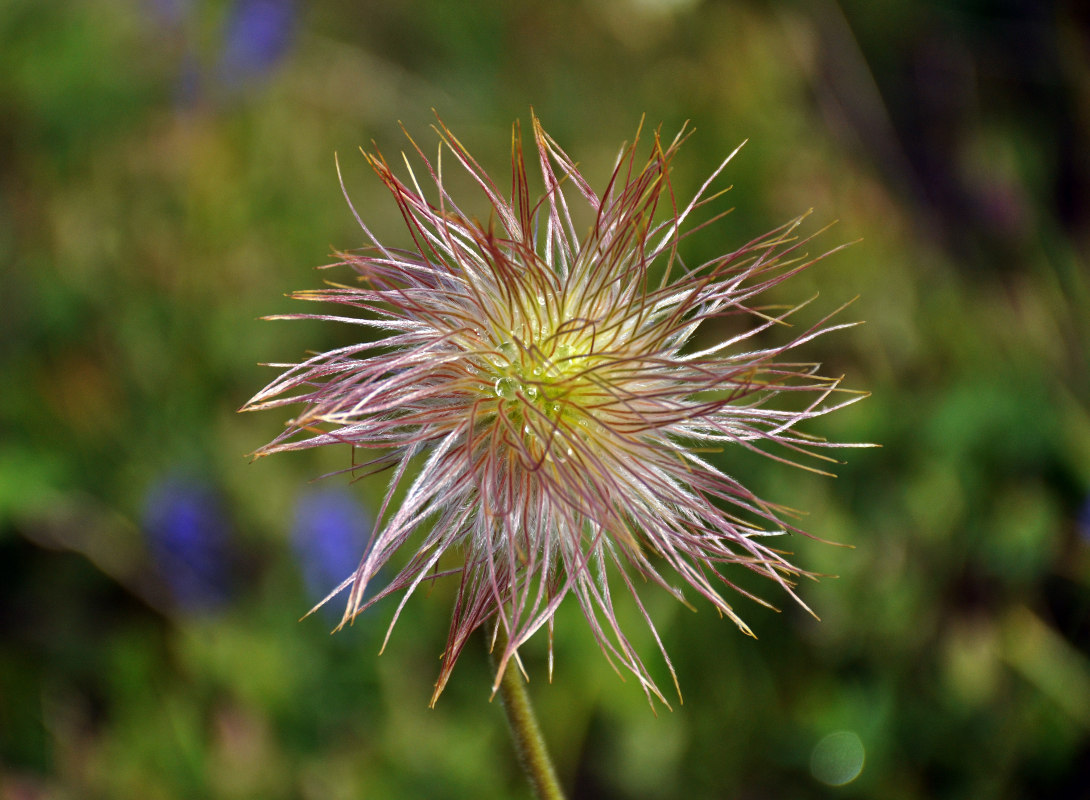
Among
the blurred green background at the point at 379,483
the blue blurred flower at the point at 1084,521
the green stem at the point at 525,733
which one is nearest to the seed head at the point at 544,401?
the green stem at the point at 525,733

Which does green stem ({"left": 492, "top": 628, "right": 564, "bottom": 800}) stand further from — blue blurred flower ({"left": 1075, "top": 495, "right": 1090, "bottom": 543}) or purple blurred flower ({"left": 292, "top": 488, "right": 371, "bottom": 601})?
blue blurred flower ({"left": 1075, "top": 495, "right": 1090, "bottom": 543})

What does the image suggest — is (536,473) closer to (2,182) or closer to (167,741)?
(167,741)

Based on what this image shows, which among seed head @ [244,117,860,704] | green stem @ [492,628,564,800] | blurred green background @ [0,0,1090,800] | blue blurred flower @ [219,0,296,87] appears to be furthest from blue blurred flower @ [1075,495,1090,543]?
blue blurred flower @ [219,0,296,87]

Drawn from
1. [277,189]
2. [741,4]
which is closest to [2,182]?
[277,189]

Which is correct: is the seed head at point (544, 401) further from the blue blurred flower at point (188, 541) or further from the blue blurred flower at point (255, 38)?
the blue blurred flower at point (255, 38)

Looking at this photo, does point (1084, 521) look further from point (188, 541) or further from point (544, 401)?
point (188, 541)

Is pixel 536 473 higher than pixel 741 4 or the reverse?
the reverse

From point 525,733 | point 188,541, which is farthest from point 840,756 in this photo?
point 188,541
